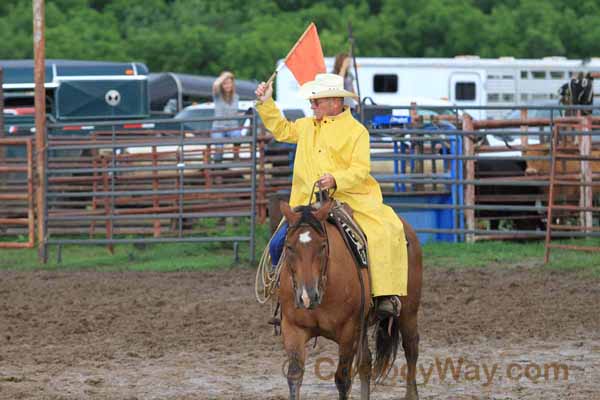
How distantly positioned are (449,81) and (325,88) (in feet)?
66.3

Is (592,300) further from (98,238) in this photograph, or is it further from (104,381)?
(98,238)

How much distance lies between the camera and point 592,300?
1094 cm

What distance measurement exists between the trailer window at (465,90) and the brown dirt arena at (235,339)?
571 inches

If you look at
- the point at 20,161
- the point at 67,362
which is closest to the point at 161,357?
the point at 67,362

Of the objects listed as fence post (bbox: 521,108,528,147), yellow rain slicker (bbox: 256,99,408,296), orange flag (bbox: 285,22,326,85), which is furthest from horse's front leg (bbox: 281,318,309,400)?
fence post (bbox: 521,108,528,147)

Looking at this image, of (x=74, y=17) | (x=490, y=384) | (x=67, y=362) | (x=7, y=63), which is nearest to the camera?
(x=490, y=384)

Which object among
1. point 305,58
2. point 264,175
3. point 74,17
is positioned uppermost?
point 74,17

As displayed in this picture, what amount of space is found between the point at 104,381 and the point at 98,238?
7566mm

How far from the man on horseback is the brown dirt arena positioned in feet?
2.82

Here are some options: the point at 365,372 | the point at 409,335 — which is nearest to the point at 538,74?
the point at 409,335

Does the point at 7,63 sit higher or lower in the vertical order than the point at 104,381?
higher

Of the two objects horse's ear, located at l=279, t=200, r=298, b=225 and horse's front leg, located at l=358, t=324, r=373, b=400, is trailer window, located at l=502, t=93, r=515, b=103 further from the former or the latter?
horse's ear, located at l=279, t=200, r=298, b=225

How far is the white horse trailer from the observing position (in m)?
26.5

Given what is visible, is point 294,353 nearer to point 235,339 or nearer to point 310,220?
point 310,220
